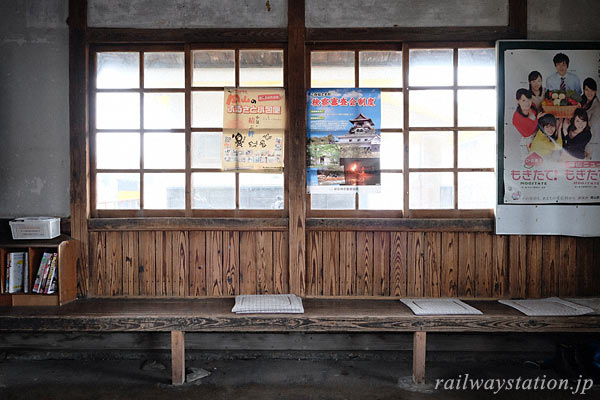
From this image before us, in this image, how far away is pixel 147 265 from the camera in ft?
12.5

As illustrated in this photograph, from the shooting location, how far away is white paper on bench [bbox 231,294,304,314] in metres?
3.29

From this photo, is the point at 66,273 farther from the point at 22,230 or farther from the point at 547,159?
the point at 547,159

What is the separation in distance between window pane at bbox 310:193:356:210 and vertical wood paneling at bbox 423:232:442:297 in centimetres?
76

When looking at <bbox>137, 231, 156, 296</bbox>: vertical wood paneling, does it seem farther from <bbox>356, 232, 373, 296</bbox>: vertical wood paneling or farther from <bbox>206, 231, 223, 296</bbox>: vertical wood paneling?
<bbox>356, 232, 373, 296</bbox>: vertical wood paneling

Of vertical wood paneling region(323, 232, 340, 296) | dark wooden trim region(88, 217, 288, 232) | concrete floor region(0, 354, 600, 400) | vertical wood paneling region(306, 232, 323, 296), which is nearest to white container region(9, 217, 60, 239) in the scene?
dark wooden trim region(88, 217, 288, 232)

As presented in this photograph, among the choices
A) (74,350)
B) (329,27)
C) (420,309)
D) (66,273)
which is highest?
(329,27)

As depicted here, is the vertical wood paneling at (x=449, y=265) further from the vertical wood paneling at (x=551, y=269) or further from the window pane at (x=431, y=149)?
the vertical wood paneling at (x=551, y=269)

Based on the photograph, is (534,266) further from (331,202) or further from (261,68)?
(261,68)

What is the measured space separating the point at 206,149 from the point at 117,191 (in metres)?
0.92

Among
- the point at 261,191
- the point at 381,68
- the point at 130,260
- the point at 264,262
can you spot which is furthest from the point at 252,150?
the point at 130,260

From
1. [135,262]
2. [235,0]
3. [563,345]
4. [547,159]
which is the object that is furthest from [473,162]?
[135,262]

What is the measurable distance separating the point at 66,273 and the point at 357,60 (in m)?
3.17

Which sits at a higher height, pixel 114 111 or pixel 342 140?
pixel 114 111

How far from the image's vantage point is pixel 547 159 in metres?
3.71
